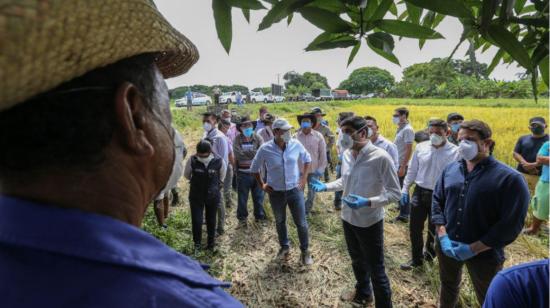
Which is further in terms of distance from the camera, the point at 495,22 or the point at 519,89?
the point at 519,89

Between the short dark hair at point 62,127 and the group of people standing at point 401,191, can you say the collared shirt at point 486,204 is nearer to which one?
the group of people standing at point 401,191

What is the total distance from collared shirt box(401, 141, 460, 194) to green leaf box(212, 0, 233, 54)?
11.1ft

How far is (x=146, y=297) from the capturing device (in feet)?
1.68

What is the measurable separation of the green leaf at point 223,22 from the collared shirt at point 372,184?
7.39ft

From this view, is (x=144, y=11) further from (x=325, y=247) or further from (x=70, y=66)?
(x=325, y=247)

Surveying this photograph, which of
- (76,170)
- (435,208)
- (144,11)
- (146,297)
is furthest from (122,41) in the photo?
(435,208)

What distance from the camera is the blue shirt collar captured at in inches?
20.5

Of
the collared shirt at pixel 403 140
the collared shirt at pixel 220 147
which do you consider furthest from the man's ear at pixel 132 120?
the collared shirt at pixel 403 140

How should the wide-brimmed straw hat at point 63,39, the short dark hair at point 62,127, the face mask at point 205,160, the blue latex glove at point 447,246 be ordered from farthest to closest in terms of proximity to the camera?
the face mask at point 205,160
the blue latex glove at point 447,246
the short dark hair at point 62,127
the wide-brimmed straw hat at point 63,39

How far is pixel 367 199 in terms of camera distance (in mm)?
2729

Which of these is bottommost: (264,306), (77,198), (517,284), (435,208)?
(264,306)

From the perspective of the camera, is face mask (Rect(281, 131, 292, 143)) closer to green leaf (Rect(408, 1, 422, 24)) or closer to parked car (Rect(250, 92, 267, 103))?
green leaf (Rect(408, 1, 422, 24))

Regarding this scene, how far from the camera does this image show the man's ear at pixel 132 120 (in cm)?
62

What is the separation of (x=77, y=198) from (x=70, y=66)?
0.76ft
